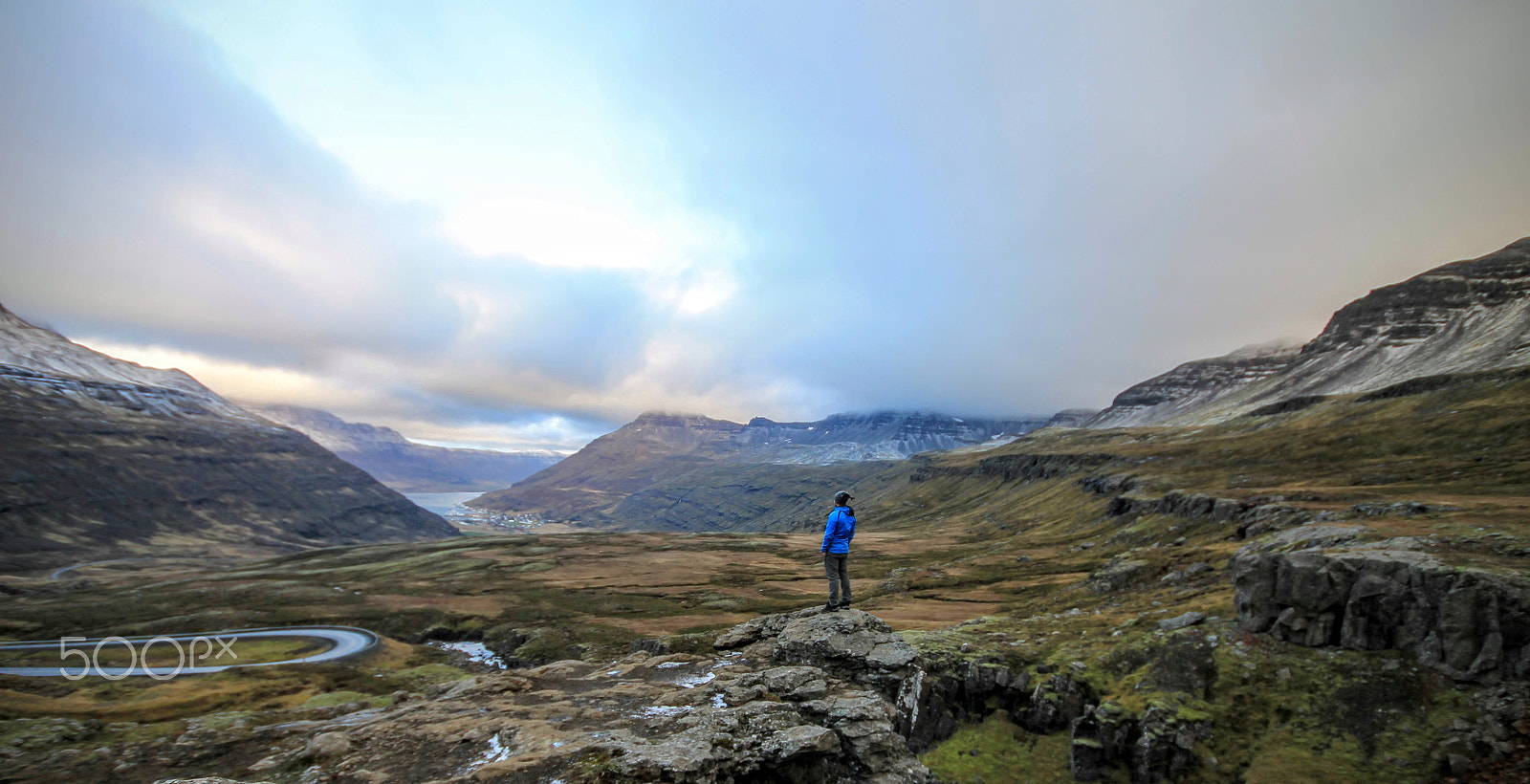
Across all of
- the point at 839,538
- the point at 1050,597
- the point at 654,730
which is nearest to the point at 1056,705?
the point at 839,538

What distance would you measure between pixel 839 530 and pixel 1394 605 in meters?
29.6

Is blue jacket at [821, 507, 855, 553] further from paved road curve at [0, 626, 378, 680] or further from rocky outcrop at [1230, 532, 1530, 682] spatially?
paved road curve at [0, 626, 378, 680]

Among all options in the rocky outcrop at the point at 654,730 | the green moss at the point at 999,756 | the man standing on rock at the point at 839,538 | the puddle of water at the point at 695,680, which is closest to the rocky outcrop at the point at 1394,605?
the rocky outcrop at the point at 654,730

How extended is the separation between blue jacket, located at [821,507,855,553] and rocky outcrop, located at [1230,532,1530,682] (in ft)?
93.0

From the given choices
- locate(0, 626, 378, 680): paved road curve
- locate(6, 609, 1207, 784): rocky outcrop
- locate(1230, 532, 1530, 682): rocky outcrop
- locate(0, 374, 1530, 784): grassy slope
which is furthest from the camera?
locate(0, 626, 378, 680): paved road curve

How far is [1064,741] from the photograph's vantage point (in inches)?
1337

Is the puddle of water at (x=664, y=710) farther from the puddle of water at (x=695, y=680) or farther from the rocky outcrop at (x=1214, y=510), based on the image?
the rocky outcrop at (x=1214, y=510)

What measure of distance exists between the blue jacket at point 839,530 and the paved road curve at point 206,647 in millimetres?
81712

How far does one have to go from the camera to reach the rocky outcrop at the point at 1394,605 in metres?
24.2

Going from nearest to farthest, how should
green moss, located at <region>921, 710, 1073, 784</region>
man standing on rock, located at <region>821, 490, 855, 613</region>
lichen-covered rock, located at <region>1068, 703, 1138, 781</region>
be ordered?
man standing on rock, located at <region>821, 490, 855, 613</region> < lichen-covered rock, located at <region>1068, 703, 1138, 781</region> < green moss, located at <region>921, 710, 1073, 784</region>

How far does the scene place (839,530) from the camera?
78.9 ft

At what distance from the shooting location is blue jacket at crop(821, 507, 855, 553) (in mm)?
23875

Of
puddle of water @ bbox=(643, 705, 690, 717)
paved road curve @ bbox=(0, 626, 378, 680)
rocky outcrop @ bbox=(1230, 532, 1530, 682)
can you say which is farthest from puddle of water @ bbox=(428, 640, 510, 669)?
rocky outcrop @ bbox=(1230, 532, 1530, 682)

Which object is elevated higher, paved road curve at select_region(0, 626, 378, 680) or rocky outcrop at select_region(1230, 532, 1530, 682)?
rocky outcrop at select_region(1230, 532, 1530, 682)
